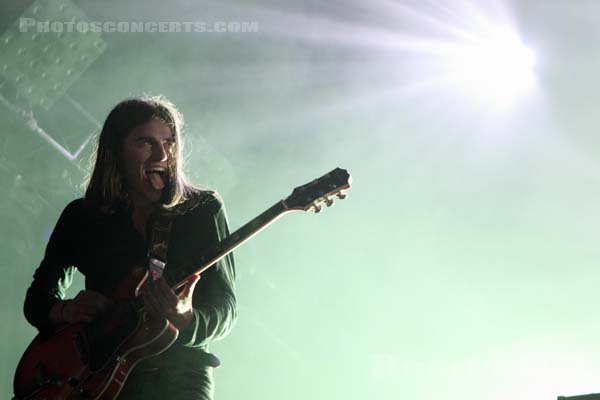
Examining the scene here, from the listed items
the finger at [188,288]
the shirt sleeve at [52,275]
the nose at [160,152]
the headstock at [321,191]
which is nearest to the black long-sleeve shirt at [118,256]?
the shirt sleeve at [52,275]

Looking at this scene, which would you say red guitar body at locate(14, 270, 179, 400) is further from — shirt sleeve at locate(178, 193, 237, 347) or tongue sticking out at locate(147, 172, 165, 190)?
tongue sticking out at locate(147, 172, 165, 190)

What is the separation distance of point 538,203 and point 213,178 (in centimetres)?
605

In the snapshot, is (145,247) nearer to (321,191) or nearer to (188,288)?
(188,288)

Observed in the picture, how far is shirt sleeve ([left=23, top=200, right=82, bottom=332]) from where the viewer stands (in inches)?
90.9

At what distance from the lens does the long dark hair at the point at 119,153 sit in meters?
2.48

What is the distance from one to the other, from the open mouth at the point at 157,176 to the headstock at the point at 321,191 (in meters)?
0.52

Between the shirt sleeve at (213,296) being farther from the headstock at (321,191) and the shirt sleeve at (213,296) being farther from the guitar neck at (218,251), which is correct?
the headstock at (321,191)

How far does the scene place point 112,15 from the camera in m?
8.53

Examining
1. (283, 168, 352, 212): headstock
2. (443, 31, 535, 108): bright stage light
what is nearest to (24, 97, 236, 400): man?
(283, 168, 352, 212): headstock

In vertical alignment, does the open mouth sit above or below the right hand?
above

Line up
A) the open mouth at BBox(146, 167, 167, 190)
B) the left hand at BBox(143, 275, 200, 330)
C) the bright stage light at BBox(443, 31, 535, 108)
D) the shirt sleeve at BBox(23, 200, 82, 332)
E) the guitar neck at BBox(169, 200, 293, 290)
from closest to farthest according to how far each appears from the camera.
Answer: the left hand at BBox(143, 275, 200, 330)
the guitar neck at BBox(169, 200, 293, 290)
the shirt sleeve at BBox(23, 200, 82, 332)
the open mouth at BBox(146, 167, 167, 190)
the bright stage light at BBox(443, 31, 535, 108)

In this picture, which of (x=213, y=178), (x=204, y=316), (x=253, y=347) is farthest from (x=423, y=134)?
(x=204, y=316)

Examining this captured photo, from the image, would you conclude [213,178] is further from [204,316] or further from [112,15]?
[204,316]


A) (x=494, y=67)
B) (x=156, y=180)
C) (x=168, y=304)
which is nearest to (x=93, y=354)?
(x=168, y=304)
